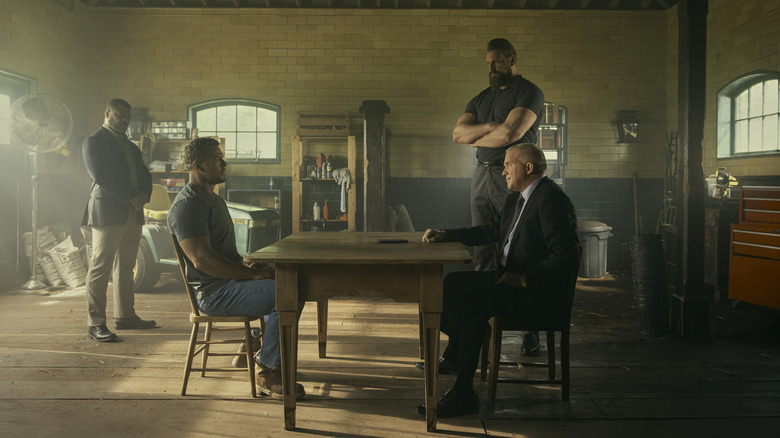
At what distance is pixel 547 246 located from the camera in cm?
301

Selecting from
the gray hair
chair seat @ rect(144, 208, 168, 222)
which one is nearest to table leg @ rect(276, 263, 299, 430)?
the gray hair

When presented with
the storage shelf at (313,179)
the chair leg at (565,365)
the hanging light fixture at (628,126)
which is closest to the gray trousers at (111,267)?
the chair leg at (565,365)

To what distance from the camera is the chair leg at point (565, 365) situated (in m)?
3.08

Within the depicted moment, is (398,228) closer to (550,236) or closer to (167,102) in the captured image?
(167,102)

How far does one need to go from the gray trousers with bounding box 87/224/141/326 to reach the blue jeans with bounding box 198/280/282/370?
181 centimetres

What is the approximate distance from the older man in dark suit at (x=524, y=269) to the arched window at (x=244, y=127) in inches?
243

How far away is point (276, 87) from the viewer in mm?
8836

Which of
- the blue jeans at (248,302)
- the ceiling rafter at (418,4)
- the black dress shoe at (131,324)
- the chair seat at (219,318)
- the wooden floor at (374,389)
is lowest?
the wooden floor at (374,389)

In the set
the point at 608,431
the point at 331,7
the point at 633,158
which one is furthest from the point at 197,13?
the point at 608,431

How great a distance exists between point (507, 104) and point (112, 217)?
3.15 m

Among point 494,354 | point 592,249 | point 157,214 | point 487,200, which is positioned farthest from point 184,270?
point 592,249

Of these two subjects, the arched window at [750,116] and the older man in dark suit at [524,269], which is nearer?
the older man in dark suit at [524,269]

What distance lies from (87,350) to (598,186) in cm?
732

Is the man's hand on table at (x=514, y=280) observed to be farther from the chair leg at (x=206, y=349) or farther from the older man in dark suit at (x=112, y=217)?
the older man in dark suit at (x=112, y=217)
